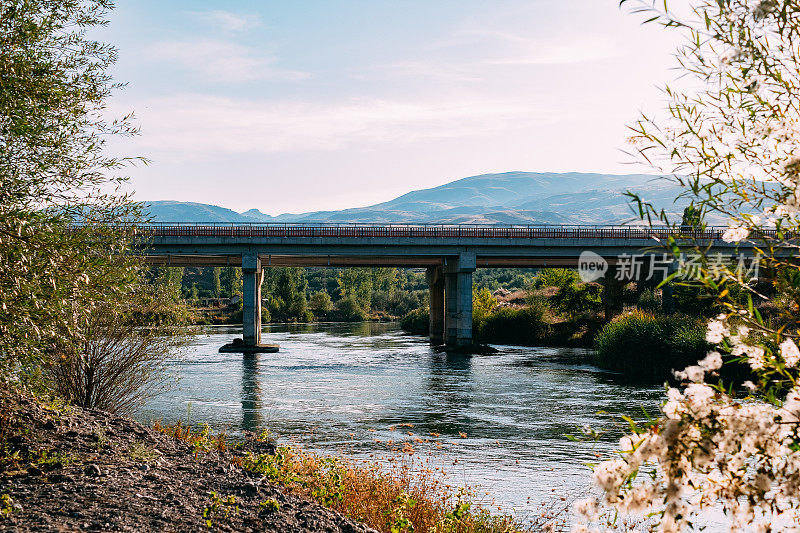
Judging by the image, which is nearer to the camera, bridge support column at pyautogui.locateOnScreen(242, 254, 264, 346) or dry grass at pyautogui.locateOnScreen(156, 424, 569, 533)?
dry grass at pyautogui.locateOnScreen(156, 424, 569, 533)

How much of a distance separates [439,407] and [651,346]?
1646 centimetres

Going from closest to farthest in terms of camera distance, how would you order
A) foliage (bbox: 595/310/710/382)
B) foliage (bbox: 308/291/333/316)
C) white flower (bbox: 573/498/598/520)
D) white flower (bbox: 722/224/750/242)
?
white flower (bbox: 573/498/598/520) → white flower (bbox: 722/224/750/242) → foliage (bbox: 595/310/710/382) → foliage (bbox: 308/291/333/316)

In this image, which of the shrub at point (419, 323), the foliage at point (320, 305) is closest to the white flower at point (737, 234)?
the shrub at point (419, 323)

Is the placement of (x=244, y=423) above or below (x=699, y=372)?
below

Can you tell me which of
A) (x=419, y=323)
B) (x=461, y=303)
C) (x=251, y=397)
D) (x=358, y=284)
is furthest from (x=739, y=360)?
(x=358, y=284)

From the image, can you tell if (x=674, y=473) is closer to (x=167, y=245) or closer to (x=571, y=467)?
(x=571, y=467)

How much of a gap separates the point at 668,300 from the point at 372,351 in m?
23.7

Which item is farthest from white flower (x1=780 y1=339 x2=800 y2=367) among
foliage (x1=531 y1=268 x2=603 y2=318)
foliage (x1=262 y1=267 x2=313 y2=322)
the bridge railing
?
foliage (x1=262 y1=267 x2=313 y2=322)

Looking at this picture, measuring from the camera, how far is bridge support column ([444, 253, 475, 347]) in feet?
173

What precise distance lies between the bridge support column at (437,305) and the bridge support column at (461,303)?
658 cm

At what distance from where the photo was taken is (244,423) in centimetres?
2116

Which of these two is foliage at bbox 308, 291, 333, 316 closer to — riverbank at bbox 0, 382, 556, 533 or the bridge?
the bridge

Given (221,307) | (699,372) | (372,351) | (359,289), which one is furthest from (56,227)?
(359,289)

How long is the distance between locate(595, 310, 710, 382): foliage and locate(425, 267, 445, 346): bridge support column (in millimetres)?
23256
